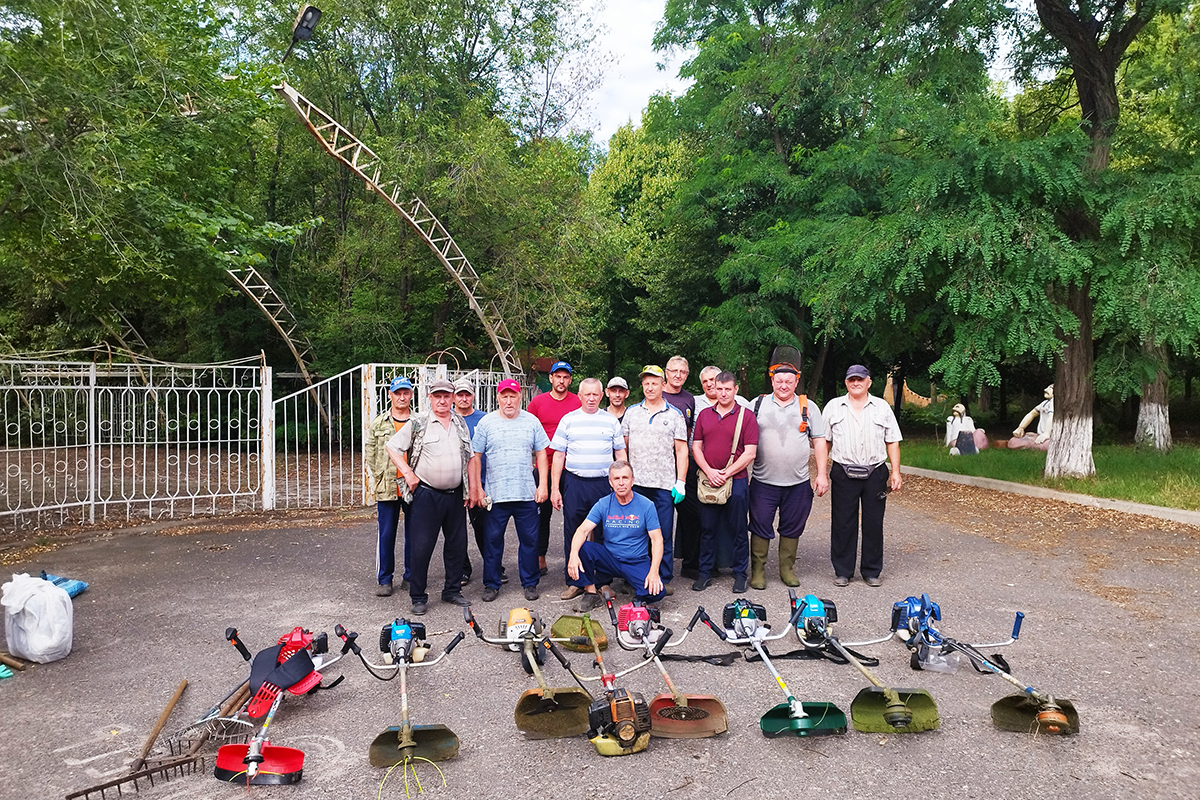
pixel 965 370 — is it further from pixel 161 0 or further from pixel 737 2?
pixel 737 2

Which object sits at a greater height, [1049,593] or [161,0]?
[161,0]

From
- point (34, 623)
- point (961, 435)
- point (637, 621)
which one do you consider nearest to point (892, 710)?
point (637, 621)

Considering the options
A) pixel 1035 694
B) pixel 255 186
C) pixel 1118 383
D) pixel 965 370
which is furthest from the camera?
pixel 255 186

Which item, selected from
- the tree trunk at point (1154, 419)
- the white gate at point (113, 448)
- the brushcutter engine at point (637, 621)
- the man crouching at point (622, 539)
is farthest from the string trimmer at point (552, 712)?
the tree trunk at point (1154, 419)

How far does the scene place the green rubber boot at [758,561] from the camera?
656 centimetres

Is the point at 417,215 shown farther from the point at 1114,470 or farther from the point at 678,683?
the point at 1114,470

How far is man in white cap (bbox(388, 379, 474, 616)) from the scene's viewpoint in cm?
585

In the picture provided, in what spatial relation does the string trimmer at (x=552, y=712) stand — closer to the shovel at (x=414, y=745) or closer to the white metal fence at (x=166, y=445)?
the shovel at (x=414, y=745)

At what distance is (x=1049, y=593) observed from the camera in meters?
6.41

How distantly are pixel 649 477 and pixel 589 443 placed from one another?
567 millimetres

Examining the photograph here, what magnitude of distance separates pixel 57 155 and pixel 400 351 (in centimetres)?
1225

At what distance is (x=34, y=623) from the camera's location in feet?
16.0

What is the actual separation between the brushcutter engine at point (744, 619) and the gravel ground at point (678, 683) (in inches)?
8.3

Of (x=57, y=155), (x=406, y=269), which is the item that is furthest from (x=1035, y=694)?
(x=406, y=269)
